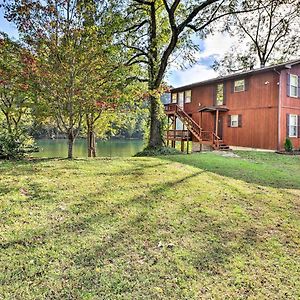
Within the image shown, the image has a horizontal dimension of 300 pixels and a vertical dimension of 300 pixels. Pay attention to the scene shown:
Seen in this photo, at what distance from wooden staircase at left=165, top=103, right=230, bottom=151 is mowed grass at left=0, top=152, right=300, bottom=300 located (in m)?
10.6

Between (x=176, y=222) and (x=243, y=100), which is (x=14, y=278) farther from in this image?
(x=243, y=100)

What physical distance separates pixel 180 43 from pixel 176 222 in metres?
13.2

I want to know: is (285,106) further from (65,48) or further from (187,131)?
(65,48)

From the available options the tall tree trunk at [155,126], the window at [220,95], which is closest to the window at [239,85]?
the window at [220,95]

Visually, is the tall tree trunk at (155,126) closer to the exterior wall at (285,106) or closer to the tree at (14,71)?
the tree at (14,71)

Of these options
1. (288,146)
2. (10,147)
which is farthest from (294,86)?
(10,147)

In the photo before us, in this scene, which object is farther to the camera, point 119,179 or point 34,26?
point 34,26

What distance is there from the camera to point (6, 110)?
559 inches

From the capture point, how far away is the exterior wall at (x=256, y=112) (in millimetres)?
15391

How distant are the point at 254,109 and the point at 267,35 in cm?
1235

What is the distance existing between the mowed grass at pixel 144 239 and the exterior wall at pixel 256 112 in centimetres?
1070

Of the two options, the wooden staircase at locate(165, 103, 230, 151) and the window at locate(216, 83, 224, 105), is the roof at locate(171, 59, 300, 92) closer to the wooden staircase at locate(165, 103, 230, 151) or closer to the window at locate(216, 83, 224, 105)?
Result: the window at locate(216, 83, 224, 105)

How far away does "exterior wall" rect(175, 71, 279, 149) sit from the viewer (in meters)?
15.4

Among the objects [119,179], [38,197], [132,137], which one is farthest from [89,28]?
[132,137]
